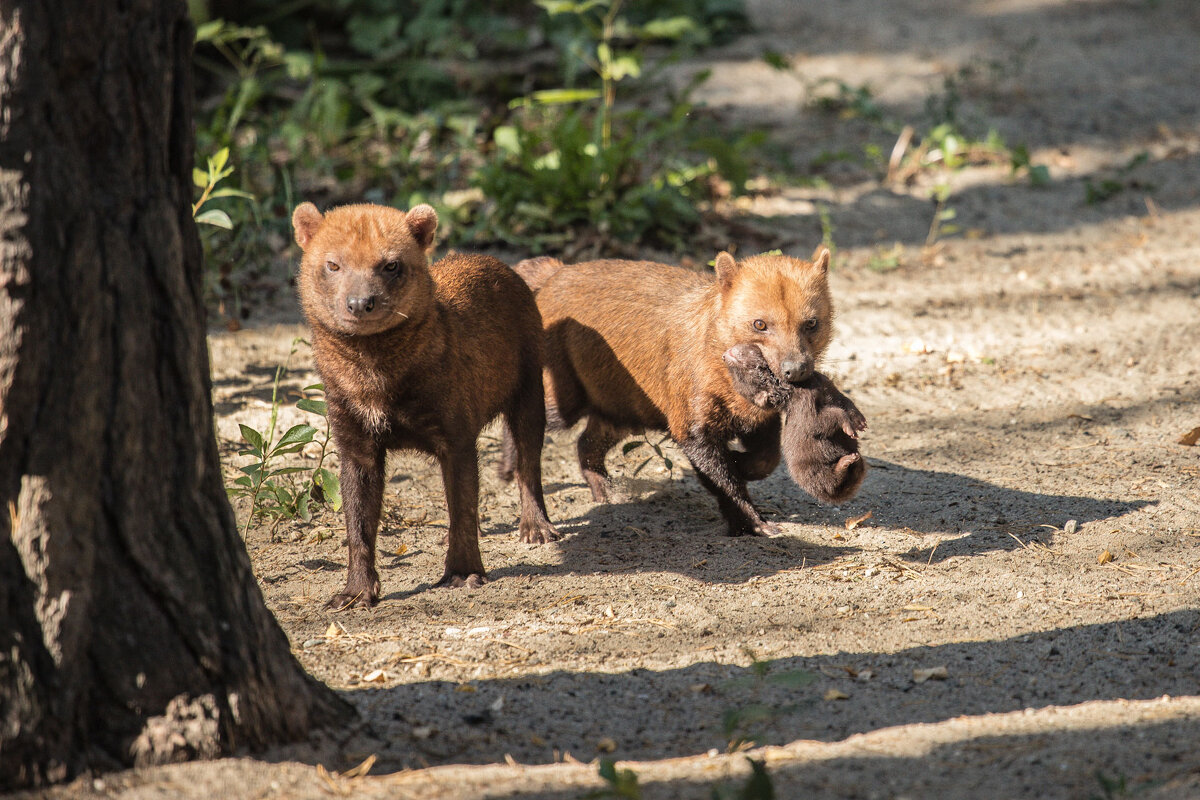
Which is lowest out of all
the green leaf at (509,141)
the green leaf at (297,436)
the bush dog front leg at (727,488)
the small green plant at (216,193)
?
the bush dog front leg at (727,488)

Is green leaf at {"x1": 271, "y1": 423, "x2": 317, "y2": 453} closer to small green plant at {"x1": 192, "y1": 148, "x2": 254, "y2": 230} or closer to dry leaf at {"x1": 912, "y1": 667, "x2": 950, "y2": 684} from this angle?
small green plant at {"x1": 192, "y1": 148, "x2": 254, "y2": 230}

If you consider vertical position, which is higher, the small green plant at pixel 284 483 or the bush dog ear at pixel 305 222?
the bush dog ear at pixel 305 222

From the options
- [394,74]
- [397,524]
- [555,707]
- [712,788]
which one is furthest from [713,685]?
[394,74]

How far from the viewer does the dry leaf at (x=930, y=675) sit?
3.96 m

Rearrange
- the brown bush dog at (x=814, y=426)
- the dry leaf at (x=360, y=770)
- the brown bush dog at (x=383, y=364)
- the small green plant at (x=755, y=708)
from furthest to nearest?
the brown bush dog at (x=814, y=426), the brown bush dog at (x=383, y=364), the small green plant at (x=755, y=708), the dry leaf at (x=360, y=770)

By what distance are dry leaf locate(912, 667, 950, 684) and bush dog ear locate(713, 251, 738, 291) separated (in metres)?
2.33

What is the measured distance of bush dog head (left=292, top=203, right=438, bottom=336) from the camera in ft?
14.9

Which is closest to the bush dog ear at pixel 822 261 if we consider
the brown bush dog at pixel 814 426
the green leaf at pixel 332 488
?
the brown bush dog at pixel 814 426

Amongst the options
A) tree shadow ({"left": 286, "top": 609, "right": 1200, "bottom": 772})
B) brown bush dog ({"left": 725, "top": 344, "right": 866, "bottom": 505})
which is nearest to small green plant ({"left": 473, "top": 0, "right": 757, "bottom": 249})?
brown bush dog ({"left": 725, "top": 344, "right": 866, "bottom": 505})

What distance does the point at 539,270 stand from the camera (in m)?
6.75

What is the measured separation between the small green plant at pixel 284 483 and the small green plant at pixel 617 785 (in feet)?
8.53

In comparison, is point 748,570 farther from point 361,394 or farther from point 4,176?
point 4,176

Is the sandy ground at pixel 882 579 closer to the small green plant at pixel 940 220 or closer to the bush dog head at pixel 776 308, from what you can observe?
the small green plant at pixel 940 220

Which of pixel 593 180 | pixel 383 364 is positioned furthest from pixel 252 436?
pixel 593 180
